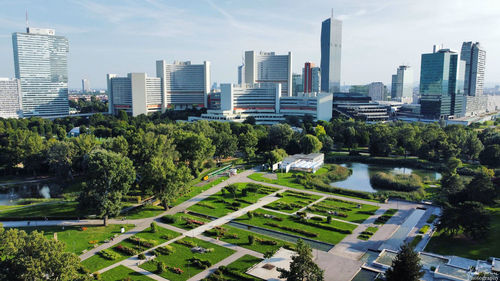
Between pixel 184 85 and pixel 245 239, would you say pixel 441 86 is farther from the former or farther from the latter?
pixel 245 239

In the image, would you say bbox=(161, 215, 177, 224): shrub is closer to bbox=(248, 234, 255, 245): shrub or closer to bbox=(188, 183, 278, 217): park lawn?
bbox=(188, 183, 278, 217): park lawn

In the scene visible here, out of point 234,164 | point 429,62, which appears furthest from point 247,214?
point 429,62

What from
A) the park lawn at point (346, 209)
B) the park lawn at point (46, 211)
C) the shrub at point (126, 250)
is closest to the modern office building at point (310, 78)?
the park lawn at point (346, 209)

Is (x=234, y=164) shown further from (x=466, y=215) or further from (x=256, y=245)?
(x=466, y=215)

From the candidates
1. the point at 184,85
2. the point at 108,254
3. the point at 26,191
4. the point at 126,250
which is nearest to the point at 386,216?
the point at 126,250

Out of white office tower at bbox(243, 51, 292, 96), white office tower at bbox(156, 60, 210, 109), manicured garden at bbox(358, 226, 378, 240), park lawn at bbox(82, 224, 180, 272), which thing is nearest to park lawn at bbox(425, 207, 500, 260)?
manicured garden at bbox(358, 226, 378, 240)

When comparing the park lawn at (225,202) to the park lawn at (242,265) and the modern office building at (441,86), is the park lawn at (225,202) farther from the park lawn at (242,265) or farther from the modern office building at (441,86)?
the modern office building at (441,86)
